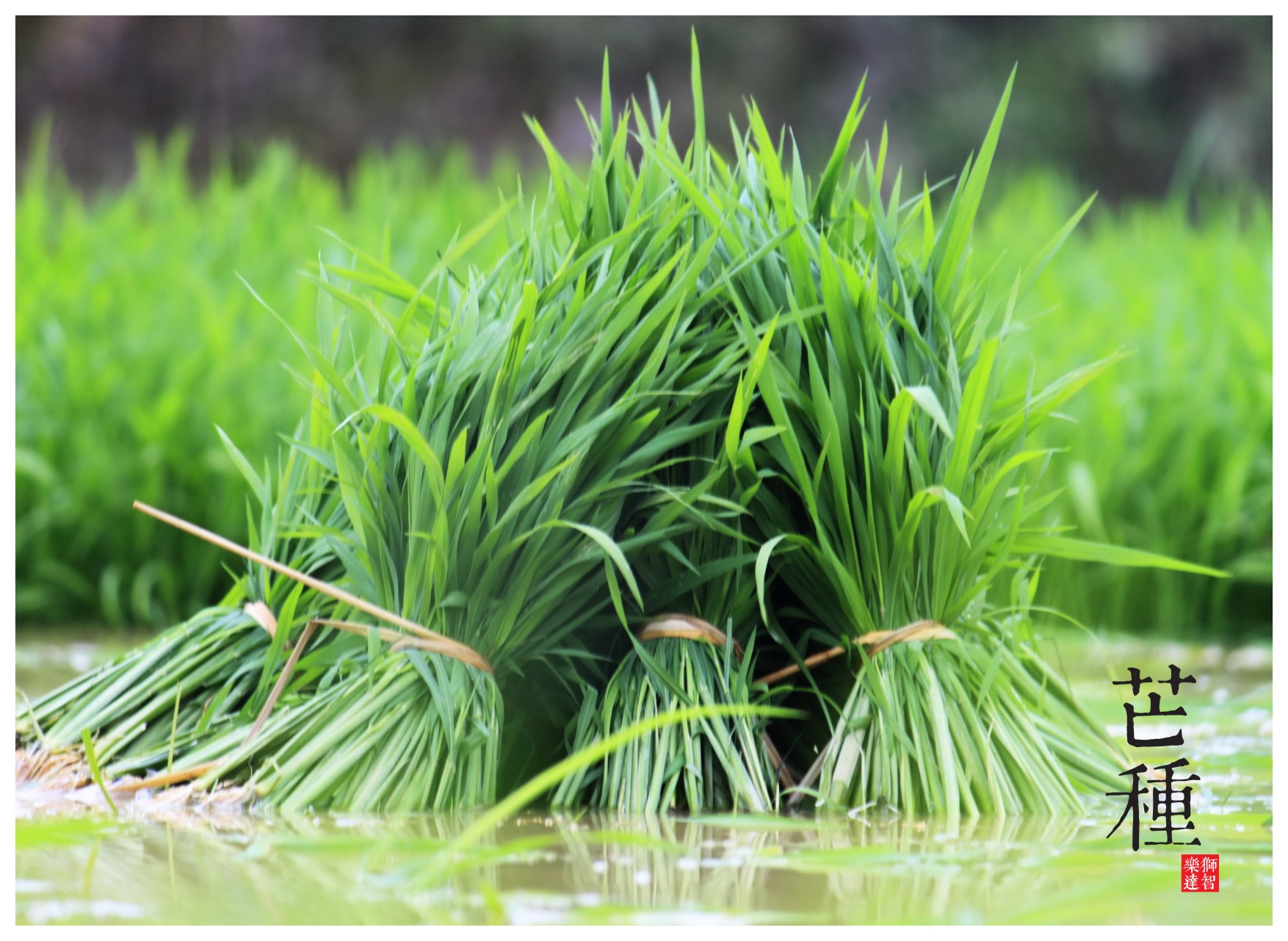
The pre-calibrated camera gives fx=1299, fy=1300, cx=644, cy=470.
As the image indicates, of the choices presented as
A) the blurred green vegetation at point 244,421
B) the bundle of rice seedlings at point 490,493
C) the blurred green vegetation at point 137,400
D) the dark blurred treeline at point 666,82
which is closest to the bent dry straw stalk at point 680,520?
the bundle of rice seedlings at point 490,493

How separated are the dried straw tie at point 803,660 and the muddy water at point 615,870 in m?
0.13

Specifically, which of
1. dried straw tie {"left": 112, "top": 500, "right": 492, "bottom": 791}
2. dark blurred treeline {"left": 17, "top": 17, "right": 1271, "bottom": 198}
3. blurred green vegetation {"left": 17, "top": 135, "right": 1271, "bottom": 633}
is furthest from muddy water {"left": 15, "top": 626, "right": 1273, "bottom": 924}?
dark blurred treeline {"left": 17, "top": 17, "right": 1271, "bottom": 198}

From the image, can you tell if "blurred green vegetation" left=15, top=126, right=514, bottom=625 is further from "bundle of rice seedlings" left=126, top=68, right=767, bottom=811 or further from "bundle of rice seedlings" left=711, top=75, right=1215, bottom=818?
"bundle of rice seedlings" left=711, top=75, right=1215, bottom=818

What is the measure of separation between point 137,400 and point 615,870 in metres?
1.83

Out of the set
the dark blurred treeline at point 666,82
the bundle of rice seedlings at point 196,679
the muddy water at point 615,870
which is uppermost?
the dark blurred treeline at point 666,82

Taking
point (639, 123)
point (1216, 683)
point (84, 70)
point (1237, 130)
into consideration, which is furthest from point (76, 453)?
point (1237, 130)

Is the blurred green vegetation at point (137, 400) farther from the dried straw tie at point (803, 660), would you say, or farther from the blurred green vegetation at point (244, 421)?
the dried straw tie at point (803, 660)

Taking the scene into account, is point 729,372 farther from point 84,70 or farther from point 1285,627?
point 84,70

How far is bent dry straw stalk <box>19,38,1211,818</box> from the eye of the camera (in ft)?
3.43

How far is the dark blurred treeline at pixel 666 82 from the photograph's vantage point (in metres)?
7.59

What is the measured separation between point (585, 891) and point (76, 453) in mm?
1838

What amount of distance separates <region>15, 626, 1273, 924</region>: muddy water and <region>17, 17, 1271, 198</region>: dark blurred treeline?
663cm

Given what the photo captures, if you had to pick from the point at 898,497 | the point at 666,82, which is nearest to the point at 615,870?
the point at 898,497

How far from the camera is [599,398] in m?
1.06
